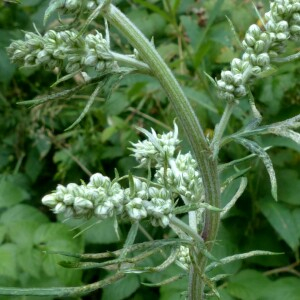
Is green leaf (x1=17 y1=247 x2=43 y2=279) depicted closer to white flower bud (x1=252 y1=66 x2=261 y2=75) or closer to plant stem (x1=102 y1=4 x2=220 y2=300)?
plant stem (x1=102 y1=4 x2=220 y2=300)

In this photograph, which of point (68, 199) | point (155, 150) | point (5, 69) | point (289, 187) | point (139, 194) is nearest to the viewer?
point (68, 199)

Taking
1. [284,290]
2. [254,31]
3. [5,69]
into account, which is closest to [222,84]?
[254,31]

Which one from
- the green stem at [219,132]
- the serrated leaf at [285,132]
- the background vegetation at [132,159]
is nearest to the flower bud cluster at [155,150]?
the green stem at [219,132]

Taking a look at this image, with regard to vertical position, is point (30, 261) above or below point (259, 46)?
below

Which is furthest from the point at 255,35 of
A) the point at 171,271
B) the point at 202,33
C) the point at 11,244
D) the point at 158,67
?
the point at 202,33

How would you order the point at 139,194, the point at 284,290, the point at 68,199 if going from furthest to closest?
the point at 284,290
the point at 139,194
the point at 68,199

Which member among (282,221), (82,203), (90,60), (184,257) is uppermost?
(90,60)

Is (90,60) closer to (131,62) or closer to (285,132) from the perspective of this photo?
(131,62)

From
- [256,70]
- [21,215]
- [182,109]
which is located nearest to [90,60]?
[182,109]

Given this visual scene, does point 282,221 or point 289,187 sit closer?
point 282,221
